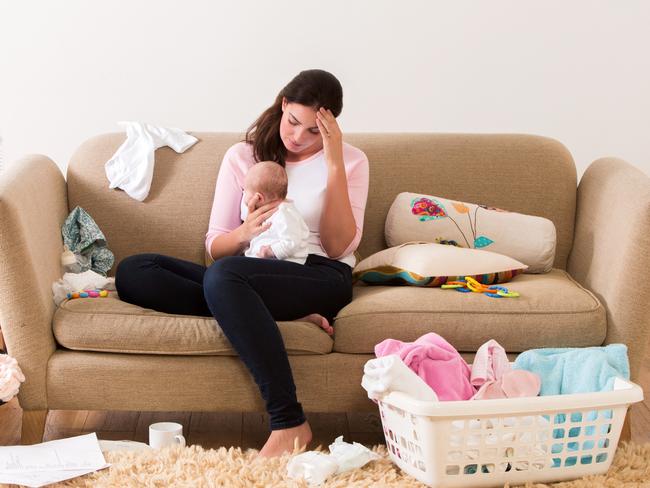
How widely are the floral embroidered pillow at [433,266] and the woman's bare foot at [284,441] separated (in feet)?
1.87

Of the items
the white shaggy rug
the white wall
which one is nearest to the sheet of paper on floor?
the white shaggy rug

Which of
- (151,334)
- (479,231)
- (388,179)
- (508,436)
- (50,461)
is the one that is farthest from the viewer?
(388,179)

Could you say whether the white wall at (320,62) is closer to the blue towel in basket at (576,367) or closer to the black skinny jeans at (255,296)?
the black skinny jeans at (255,296)

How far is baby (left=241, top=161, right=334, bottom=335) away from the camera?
8.14ft

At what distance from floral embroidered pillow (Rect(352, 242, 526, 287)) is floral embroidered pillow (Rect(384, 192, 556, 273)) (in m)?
0.11

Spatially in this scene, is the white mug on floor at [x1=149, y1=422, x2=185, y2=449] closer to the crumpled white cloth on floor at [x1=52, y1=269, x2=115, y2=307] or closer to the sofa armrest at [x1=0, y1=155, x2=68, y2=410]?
the sofa armrest at [x1=0, y1=155, x2=68, y2=410]

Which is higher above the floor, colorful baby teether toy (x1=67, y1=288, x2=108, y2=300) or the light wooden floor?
colorful baby teether toy (x1=67, y1=288, x2=108, y2=300)

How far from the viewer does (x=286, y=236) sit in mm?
2480

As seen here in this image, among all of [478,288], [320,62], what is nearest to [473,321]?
[478,288]

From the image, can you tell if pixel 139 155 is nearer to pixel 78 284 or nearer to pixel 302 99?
pixel 78 284

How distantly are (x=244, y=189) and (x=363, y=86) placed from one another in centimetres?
105

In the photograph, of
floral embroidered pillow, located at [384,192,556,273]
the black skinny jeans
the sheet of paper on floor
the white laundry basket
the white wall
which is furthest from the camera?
the white wall

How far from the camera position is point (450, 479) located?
2094 mm

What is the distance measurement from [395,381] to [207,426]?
789mm
